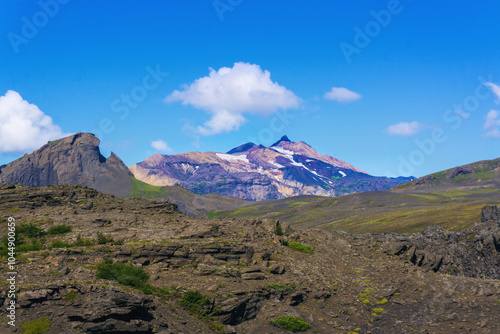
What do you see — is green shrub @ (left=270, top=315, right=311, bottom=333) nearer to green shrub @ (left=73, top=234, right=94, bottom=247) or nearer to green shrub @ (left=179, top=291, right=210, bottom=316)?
green shrub @ (left=179, top=291, right=210, bottom=316)

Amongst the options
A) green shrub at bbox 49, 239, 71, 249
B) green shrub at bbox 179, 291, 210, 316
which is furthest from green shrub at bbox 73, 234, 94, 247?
green shrub at bbox 179, 291, 210, 316

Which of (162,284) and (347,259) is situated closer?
(162,284)

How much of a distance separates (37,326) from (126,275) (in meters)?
7.91

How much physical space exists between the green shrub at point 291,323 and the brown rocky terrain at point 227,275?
62 centimetres

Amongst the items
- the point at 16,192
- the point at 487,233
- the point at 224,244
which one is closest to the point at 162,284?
the point at 224,244

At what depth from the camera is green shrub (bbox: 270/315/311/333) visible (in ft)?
100.0

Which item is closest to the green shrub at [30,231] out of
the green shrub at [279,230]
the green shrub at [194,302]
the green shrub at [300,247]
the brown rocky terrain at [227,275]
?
the brown rocky terrain at [227,275]

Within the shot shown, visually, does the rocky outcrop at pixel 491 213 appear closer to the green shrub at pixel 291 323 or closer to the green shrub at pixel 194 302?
the green shrub at pixel 291 323

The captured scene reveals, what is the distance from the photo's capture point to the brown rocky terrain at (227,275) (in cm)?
2531

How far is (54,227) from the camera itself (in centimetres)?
4181

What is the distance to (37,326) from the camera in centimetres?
2211

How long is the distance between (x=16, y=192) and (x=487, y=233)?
61880 mm

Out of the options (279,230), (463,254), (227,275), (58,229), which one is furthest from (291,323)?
(463,254)

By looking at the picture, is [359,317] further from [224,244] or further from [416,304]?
[224,244]
